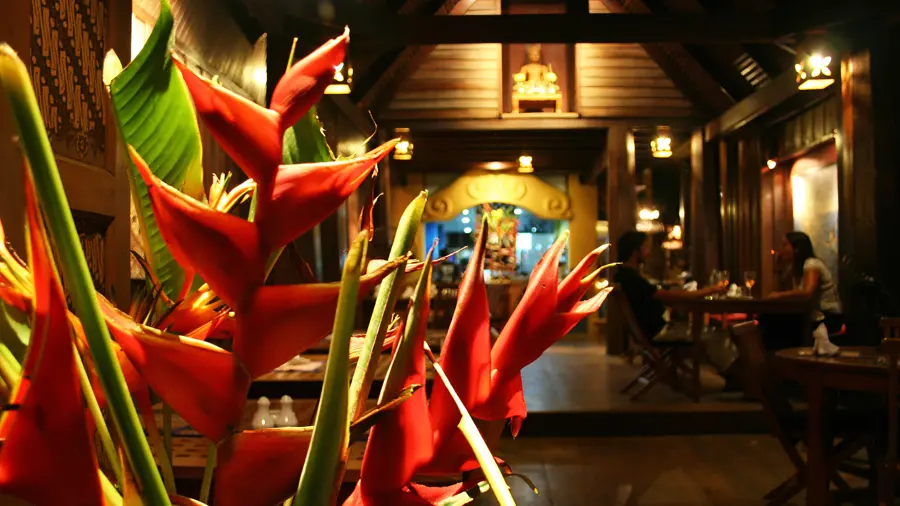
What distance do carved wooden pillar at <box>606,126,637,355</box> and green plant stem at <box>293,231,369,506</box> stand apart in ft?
27.7

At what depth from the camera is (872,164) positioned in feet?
17.0

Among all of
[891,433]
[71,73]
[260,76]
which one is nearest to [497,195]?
[260,76]

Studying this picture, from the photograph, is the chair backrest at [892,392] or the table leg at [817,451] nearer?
the chair backrest at [892,392]

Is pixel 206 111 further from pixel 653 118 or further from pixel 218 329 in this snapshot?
pixel 653 118

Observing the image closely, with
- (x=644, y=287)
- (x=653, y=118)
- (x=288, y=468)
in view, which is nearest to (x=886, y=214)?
(x=644, y=287)

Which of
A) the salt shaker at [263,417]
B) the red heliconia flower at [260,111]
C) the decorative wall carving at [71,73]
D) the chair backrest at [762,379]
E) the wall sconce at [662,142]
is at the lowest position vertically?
the chair backrest at [762,379]

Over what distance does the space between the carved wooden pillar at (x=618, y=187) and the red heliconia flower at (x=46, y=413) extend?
848cm

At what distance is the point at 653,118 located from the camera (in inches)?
339

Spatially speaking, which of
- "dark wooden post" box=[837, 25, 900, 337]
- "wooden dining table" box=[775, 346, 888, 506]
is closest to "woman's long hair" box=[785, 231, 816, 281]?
"dark wooden post" box=[837, 25, 900, 337]

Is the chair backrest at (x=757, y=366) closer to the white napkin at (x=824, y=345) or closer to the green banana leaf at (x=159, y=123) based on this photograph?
the white napkin at (x=824, y=345)

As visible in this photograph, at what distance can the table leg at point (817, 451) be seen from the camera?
314 cm

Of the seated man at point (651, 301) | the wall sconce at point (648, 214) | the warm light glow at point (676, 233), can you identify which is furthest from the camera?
the warm light glow at point (676, 233)

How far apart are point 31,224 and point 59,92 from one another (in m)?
1.22

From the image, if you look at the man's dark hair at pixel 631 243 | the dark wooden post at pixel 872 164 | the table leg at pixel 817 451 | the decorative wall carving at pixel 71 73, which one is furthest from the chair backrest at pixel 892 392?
the man's dark hair at pixel 631 243
